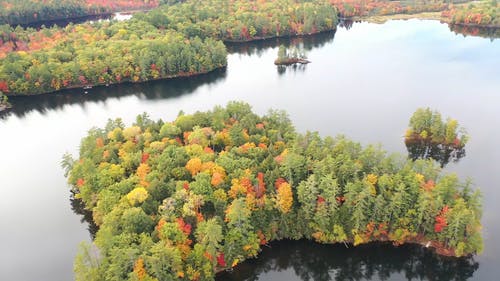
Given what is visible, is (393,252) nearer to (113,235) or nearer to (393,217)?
(393,217)

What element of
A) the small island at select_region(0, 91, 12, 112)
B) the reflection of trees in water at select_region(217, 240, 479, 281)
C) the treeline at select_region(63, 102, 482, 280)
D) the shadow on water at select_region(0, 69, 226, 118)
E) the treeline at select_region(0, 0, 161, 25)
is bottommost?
the reflection of trees in water at select_region(217, 240, 479, 281)

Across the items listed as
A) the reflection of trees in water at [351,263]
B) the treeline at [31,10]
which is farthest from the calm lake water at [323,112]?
the treeline at [31,10]

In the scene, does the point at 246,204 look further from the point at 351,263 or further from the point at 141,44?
the point at 141,44

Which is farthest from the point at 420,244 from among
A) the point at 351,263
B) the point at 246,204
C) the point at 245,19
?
the point at 245,19

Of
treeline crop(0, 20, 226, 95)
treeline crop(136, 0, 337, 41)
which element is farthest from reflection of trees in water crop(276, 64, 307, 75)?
treeline crop(136, 0, 337, 41)

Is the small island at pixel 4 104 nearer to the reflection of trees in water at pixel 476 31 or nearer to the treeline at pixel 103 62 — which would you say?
the treeline at pixel 103 62

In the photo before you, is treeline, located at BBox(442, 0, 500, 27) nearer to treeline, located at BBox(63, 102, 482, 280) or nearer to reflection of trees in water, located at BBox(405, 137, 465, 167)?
reflection of trees in water, located at BBox(405, 137, 465, 167)

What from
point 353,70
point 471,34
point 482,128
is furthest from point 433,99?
point 471,34

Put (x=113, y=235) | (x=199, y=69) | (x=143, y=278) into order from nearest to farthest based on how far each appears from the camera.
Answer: (x=143, y=278) → (x=113, y=235) → (x=199, y=69)
